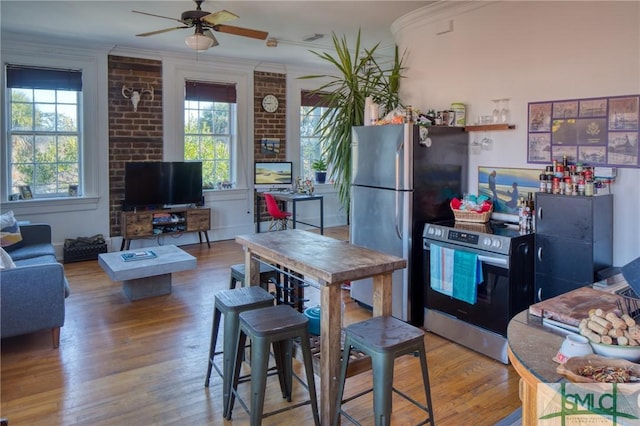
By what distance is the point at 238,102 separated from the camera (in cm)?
721

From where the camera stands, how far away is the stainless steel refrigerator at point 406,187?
3.67m

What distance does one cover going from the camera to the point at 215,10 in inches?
177

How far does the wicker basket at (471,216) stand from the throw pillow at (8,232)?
4.05 metres

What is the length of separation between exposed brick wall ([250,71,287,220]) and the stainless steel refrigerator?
3548 millimetres

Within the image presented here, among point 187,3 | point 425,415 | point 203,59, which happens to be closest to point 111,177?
point 203,59

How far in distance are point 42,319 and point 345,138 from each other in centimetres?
288

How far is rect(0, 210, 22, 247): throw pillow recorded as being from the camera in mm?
4363

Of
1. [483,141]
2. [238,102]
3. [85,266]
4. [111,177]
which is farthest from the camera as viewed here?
[238,102]

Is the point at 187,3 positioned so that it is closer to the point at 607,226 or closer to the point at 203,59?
the point at 203,59

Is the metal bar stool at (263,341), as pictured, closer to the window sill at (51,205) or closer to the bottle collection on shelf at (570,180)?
the bottle collection on shelf at (570,180)

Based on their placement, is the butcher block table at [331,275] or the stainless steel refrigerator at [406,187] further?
the stainless steel refrigerator at [406,187]

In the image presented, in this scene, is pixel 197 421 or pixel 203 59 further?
pixel 203 59

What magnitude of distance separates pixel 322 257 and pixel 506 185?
2009 millimetres

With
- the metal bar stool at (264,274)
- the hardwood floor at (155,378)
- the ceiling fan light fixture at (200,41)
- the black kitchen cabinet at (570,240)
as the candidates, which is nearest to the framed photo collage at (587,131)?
the black kitchen cabinet at (570,240)
